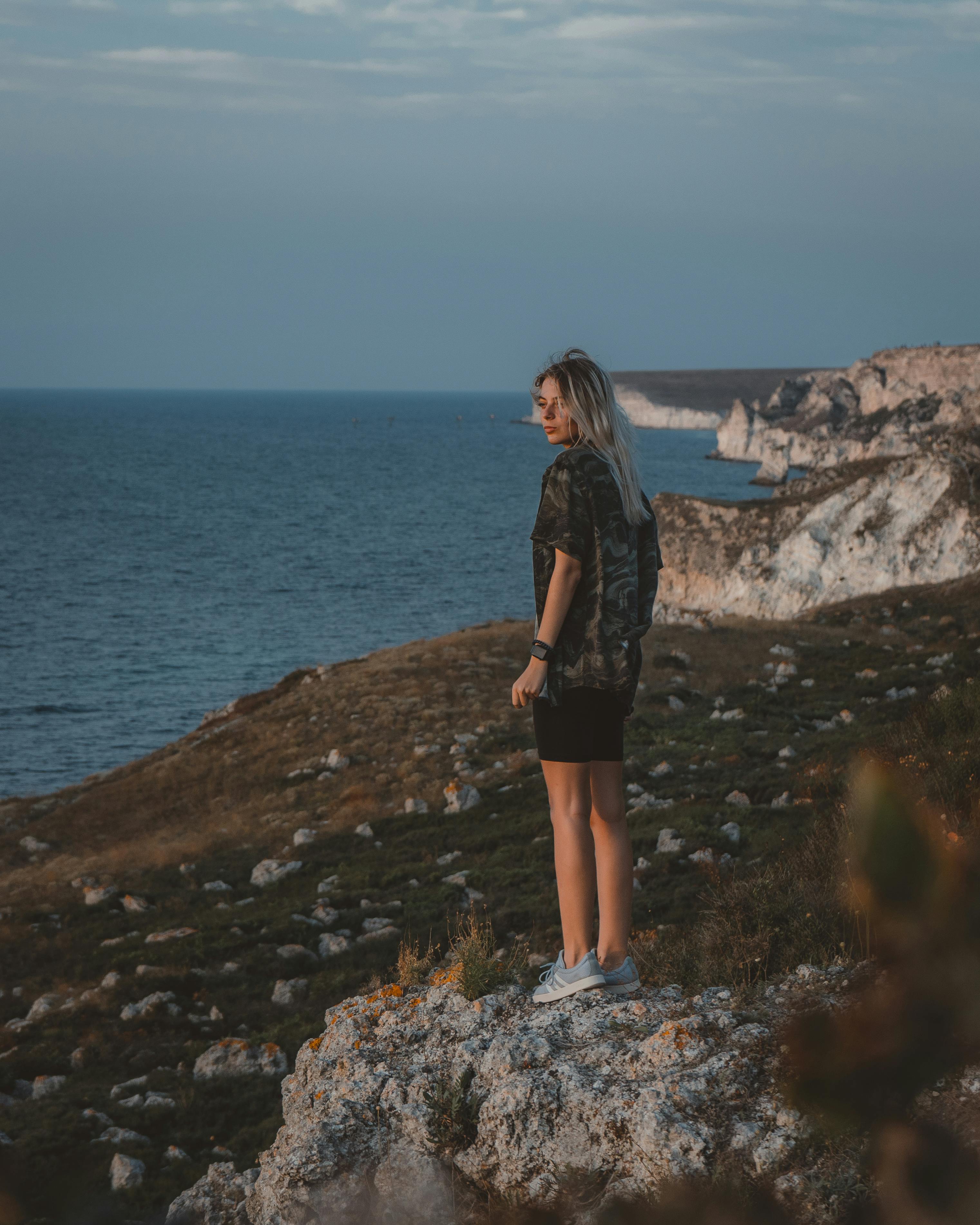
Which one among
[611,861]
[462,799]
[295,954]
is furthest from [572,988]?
[462,799]

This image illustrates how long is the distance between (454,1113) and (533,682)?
6.82ft

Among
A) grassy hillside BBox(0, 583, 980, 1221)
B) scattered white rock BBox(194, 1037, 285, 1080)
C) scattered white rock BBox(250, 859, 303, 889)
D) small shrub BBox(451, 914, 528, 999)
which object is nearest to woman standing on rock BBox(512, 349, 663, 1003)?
small shrub BBox(451, 914, 528, 999)

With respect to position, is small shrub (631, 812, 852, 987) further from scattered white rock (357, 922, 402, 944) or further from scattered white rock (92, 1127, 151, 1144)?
scattered white rock (357, 922, 402, 944)

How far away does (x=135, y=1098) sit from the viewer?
8352mm

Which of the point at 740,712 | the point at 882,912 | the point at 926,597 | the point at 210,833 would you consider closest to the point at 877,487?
the point at 926,597

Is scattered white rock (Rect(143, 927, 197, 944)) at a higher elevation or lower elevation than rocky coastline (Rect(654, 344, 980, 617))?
lower

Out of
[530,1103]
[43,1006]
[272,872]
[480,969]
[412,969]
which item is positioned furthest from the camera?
[272,872]

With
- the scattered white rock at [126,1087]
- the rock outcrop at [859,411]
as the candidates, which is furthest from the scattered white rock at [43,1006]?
the rock outcrop at [859,411]

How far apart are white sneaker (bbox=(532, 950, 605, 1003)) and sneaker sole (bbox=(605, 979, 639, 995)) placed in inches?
1.9

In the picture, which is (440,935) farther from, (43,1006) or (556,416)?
(556,416)

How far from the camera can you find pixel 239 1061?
8828mm

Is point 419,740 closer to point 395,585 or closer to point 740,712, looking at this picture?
point 740,712

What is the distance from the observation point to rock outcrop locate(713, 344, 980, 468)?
4963 inches

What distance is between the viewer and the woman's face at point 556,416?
5352 millimetres
